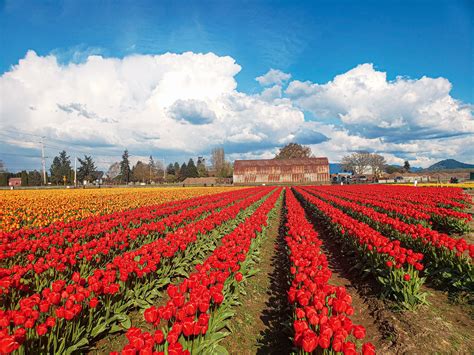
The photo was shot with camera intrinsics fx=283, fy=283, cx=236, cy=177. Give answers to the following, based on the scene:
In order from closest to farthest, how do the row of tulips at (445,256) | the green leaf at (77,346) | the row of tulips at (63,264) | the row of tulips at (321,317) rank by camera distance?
the row of tulips at (321,317) < the green leaf at (77,346) < the row of tulips at (63,264) < the row of tulips at (445,256)

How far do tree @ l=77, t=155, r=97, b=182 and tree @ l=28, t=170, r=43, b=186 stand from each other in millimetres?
13301

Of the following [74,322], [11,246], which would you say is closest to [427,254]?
[74,322]

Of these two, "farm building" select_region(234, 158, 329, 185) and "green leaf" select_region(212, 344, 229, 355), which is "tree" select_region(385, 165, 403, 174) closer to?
"farm building" select_region(234, 158, 329, 185)

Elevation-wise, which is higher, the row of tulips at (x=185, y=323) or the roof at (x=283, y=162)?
the roof at (x=283, y=162)

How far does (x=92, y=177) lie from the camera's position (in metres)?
117

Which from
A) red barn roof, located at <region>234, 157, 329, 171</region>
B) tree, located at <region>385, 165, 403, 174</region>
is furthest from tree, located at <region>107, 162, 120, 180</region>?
tree, located at <region>385, 165, 403, 174</region>

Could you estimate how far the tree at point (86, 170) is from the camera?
114m

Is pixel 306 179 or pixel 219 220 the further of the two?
pixel 306 179

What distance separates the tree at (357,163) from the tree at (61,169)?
346 ft

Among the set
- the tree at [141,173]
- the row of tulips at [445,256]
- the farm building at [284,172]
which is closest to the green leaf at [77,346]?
the row of tulips at [445,256]

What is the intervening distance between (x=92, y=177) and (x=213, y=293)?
127450 mm

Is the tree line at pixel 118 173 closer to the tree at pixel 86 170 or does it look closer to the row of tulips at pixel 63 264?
the tree at pixel 86 170

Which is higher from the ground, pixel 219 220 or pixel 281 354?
pixel 219 220

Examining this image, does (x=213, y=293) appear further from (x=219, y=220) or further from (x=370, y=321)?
(x=219, y=220)
